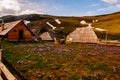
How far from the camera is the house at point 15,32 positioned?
66.8 meters

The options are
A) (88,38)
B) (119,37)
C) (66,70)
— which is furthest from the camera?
(119,37)

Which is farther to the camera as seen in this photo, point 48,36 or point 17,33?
point 48,36

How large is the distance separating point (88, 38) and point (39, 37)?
18.7 m

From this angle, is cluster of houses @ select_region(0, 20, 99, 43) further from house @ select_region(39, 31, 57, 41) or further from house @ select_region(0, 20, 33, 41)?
house @ select_region(39, 31, 57, 41)

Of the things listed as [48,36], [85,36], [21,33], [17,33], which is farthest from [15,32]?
[85,36]

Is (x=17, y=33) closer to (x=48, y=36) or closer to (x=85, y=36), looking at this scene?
(x=48, y=36)

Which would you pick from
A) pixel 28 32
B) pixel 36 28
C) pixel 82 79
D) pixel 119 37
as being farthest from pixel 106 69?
pixel 119 37

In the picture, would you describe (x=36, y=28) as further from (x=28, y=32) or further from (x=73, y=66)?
(x=73, y=66)

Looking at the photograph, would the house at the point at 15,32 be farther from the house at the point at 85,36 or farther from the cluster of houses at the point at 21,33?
the house at the point at 85,36

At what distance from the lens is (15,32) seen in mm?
68625

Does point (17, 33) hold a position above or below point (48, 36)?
above

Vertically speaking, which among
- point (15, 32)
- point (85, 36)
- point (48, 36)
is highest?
point (15, 32)

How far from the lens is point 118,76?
56.4ft

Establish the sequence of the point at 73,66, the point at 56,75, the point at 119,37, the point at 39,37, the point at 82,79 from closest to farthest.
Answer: the point at 82,79 → the point at 56,75 → the point at 73,66 → the point at 39,37 → the point at 119,37
